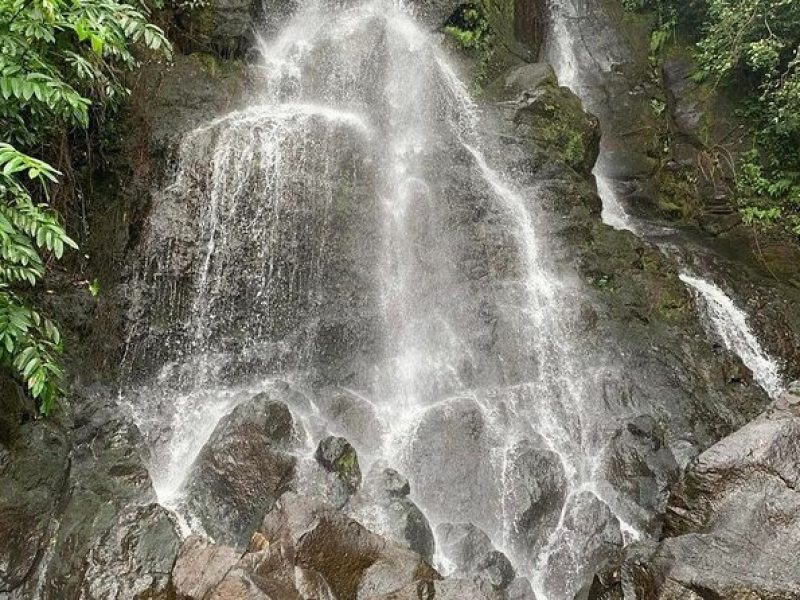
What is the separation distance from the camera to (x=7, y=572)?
233 inches

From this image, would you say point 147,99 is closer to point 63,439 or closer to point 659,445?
point 63,439

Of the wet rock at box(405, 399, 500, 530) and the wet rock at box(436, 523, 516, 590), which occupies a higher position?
the wet rock at box(436, 523, 516, 590)

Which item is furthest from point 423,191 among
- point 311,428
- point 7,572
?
point 7,572

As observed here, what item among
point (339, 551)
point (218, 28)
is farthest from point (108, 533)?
point (218, 28)

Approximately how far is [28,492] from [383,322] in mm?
5879

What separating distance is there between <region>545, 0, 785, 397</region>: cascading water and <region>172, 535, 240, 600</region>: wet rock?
380 inches

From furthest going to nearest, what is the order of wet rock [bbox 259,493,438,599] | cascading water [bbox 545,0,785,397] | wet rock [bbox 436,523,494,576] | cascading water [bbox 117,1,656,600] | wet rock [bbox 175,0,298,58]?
wet rock [bbox 175,0,298,58] → cascading water [bbox 545,0,785,397] → cascading water [bbox 117,1,656,600] → wet rock [bbox 436,523,494,576] → wet rock [bbox 259,493,438,599]

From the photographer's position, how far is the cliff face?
598 centimetres

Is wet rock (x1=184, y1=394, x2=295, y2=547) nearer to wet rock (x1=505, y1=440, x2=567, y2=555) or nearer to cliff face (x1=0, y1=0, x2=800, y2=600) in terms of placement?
cliff face (x1=0, y1=0, x2=800, y2=600)

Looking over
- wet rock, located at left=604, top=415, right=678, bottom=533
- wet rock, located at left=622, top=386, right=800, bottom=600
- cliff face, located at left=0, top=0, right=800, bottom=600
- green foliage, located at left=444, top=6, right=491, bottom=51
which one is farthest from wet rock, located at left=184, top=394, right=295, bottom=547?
green foliage, located at left=444, top=6, right=491, bottom=51

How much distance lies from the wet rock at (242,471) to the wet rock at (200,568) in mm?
1624

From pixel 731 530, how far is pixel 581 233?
22.9 feet

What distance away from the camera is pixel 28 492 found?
6473 millimetres

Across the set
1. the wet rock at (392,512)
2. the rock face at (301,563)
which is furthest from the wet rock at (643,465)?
the rock face at (301,563)
